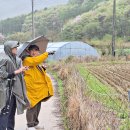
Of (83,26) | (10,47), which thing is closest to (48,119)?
(10,47)

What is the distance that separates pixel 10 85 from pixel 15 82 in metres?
0.13

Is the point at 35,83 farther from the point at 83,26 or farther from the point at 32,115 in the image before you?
the point at 83,26

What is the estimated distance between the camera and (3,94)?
6719 millimetres

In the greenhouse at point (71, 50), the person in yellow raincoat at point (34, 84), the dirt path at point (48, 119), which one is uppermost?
the greenhouse at point (71, 50)

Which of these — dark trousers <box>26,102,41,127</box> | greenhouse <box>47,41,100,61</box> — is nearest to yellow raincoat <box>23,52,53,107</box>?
dark trousers <box>26,102,41,127</box>

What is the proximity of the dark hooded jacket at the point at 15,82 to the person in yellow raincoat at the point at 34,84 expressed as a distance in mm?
549

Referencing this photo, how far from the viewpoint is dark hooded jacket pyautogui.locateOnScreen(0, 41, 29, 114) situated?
22.1 ft

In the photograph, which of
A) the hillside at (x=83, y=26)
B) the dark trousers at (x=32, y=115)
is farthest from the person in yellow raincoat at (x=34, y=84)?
the hillside at (x=83, y=26)

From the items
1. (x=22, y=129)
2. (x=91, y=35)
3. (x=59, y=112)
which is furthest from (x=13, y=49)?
(x=91, y=35)

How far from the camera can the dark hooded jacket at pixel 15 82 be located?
22.1 feet

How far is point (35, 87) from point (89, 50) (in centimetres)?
3652

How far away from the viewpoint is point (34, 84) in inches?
Result: 308

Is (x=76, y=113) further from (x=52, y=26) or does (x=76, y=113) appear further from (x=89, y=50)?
(x=52, y=26)

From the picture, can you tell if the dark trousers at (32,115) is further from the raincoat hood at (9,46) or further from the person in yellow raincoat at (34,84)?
the raincoat hood at (9,46)
